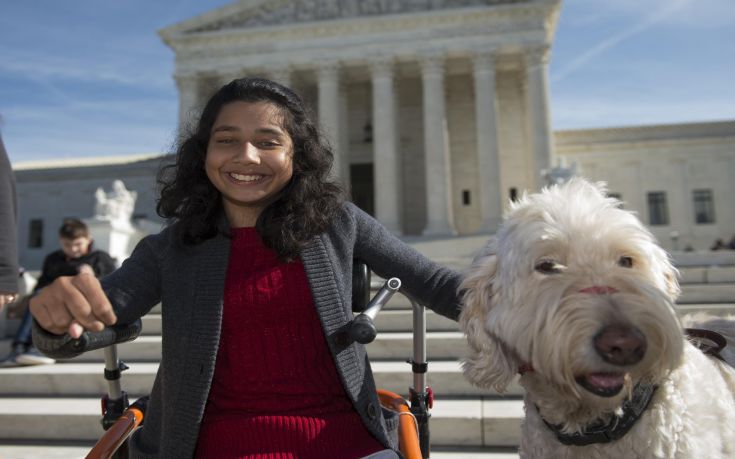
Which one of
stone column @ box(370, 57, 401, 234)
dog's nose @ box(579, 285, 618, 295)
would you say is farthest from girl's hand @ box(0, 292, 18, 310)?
stone column @ box(370, 57, 401, 234)

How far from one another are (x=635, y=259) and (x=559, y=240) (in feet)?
0.76

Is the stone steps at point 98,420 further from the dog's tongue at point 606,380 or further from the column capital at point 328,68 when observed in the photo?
the column capital at point 328,68

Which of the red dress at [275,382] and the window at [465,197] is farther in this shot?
the window at [465,197]

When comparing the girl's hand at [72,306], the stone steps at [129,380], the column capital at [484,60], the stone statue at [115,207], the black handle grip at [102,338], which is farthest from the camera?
the column capital at [484,60]

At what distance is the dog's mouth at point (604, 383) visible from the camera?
1.34 meters

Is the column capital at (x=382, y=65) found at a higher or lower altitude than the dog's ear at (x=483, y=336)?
higher

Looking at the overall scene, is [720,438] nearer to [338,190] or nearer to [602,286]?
[602,286]

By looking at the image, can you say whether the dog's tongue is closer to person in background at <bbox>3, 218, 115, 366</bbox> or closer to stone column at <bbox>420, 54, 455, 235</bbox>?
person in background at <bbox>3, 218, 115, 366</bbox>

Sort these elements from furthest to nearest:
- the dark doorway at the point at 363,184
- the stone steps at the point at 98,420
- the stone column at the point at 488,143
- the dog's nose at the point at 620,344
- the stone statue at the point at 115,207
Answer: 1. the dark doorway at the point at 363,184
2. the stone column at the point at 488,143
3. the stone statue at the point at 115,207
4. the stone steps at the point at 98,420
5. the dog's nose at the point at 620,344

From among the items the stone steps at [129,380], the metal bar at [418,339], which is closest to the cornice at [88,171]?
the stone steps at [129,380]

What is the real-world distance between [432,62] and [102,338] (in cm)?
2864

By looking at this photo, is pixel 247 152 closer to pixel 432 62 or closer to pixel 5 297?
pixel 5 297

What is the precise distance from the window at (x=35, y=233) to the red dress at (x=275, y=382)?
4299cm

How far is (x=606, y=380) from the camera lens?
4.41 ft
